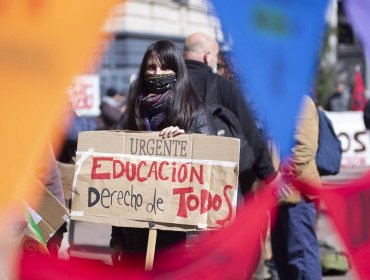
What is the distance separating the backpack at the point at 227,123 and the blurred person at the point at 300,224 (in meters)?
0.29

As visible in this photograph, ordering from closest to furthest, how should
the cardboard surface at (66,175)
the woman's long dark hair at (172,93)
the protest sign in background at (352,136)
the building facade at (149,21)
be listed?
the building facade at (149,21)
the woman's long dark hair at (172,93)
the cardboard surface at (66,175)
the protest sign in background at (352,136)

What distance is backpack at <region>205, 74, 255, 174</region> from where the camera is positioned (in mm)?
4520

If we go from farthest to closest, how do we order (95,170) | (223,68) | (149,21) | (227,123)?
(223,68)
(227,123)
(95,170)
(149,21)

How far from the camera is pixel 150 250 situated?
3479 millimetres

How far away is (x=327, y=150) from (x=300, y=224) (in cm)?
47

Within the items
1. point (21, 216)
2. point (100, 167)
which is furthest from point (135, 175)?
point (21, 216)

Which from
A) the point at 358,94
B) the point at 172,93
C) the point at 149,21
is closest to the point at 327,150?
the point at 172,93

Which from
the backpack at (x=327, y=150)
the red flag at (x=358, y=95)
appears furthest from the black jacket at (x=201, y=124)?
the red flag at (x=358, y=95)

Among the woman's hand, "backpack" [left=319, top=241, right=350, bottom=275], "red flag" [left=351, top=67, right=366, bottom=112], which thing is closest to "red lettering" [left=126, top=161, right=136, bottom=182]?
the woman's hand

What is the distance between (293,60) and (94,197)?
112 cm

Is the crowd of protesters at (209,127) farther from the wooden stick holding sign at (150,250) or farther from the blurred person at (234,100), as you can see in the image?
the wooden stick holding sign at (150,250)

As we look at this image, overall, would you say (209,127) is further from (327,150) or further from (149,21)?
(327,150)

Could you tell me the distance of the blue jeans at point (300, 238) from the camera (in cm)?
515

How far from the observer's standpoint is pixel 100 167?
3.57 meters
